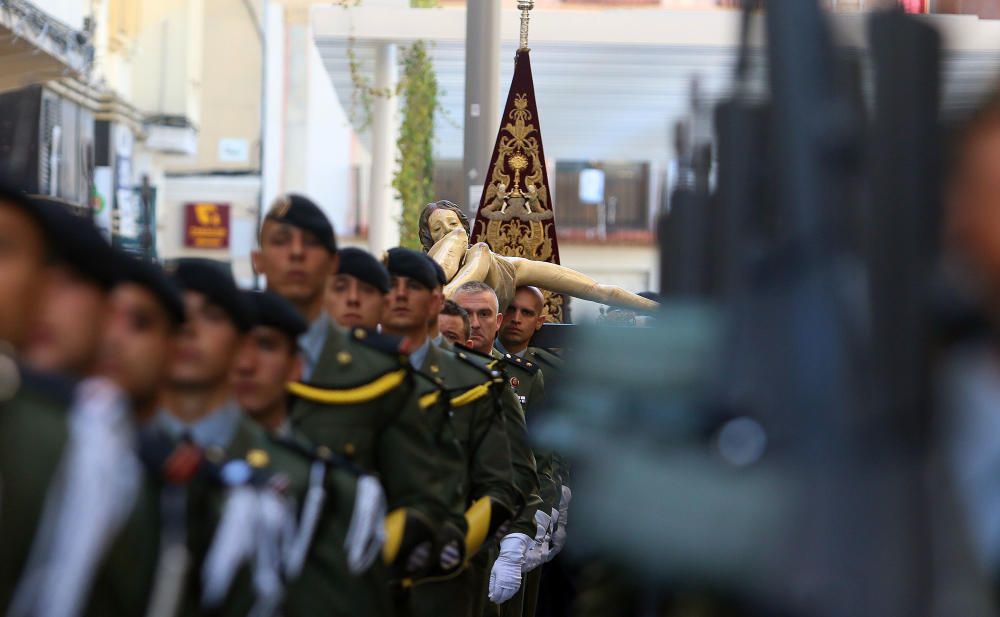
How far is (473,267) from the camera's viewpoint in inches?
367

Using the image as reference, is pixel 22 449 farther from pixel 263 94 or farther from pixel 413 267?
pixel 263 94

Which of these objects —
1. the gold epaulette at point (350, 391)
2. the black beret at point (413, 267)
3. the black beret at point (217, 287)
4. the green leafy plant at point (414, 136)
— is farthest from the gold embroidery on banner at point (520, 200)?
the black beret at point (217, 287)

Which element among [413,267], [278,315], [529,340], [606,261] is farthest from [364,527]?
[606,261]

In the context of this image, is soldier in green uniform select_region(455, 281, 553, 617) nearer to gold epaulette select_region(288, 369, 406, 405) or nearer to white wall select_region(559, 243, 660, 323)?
gold epaulette select_region(288, 369, 406, 405)

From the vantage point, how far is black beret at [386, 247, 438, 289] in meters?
6.79

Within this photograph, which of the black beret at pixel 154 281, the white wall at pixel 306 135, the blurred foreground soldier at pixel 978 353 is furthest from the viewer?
the white wall at pixel 306 135

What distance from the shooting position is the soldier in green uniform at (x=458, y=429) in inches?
251

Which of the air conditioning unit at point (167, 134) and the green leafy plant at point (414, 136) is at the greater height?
the air conditioning unit at point (167, 134)

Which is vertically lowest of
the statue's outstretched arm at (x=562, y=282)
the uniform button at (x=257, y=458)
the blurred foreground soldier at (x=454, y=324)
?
the uniform button at (x=257, y=458)

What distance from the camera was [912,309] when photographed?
1562 millimetres

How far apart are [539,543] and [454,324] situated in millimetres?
1167

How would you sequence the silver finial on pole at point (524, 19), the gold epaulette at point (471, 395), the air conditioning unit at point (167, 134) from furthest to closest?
the air conditioning unit at point (167, 134) → the silver finial on pole at point (524, 19) → the gold epaulette at point (471, 395)

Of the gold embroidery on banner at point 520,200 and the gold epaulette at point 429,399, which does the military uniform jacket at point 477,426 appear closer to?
the gold epaulette at point 429,399

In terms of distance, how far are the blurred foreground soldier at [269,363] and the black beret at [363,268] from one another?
1.31 metres
